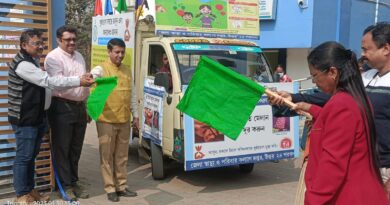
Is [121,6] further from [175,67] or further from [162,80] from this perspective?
[162,80]

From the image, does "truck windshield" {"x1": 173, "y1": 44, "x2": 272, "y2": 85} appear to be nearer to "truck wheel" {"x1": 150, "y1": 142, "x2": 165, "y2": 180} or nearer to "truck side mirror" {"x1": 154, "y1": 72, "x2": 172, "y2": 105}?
"truck side mirror" {"x1": 154, "y1": 72, "x2": 172, "y2": 105}

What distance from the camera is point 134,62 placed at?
7164 mm

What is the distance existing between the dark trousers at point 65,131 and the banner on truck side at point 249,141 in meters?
1.29

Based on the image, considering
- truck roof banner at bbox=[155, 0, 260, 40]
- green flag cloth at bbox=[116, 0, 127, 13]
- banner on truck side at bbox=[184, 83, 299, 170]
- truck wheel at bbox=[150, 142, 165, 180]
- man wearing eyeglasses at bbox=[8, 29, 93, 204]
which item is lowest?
truck wheel at bbox=[150, 142, 165, 180]

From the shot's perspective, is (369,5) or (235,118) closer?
(235,118)

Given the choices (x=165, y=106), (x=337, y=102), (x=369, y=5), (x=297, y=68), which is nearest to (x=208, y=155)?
(x=165, y=106)

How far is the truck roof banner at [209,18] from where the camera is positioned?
21.0 feet

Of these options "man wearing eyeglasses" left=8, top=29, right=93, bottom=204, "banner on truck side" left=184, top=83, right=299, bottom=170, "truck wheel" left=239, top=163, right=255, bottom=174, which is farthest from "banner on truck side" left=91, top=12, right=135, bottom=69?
"truck wheel" left=239, top=163, right=255, bottom=174

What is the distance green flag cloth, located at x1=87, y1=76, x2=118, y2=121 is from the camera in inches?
188

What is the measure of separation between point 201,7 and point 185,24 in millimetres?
361

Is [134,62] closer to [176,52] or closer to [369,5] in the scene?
[176,52]

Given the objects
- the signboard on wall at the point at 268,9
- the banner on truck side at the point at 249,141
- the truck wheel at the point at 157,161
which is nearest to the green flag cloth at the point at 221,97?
the banner on truck side at the point at 249,141

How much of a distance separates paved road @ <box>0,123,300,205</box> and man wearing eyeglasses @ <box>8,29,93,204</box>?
714 mm

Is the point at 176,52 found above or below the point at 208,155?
above
